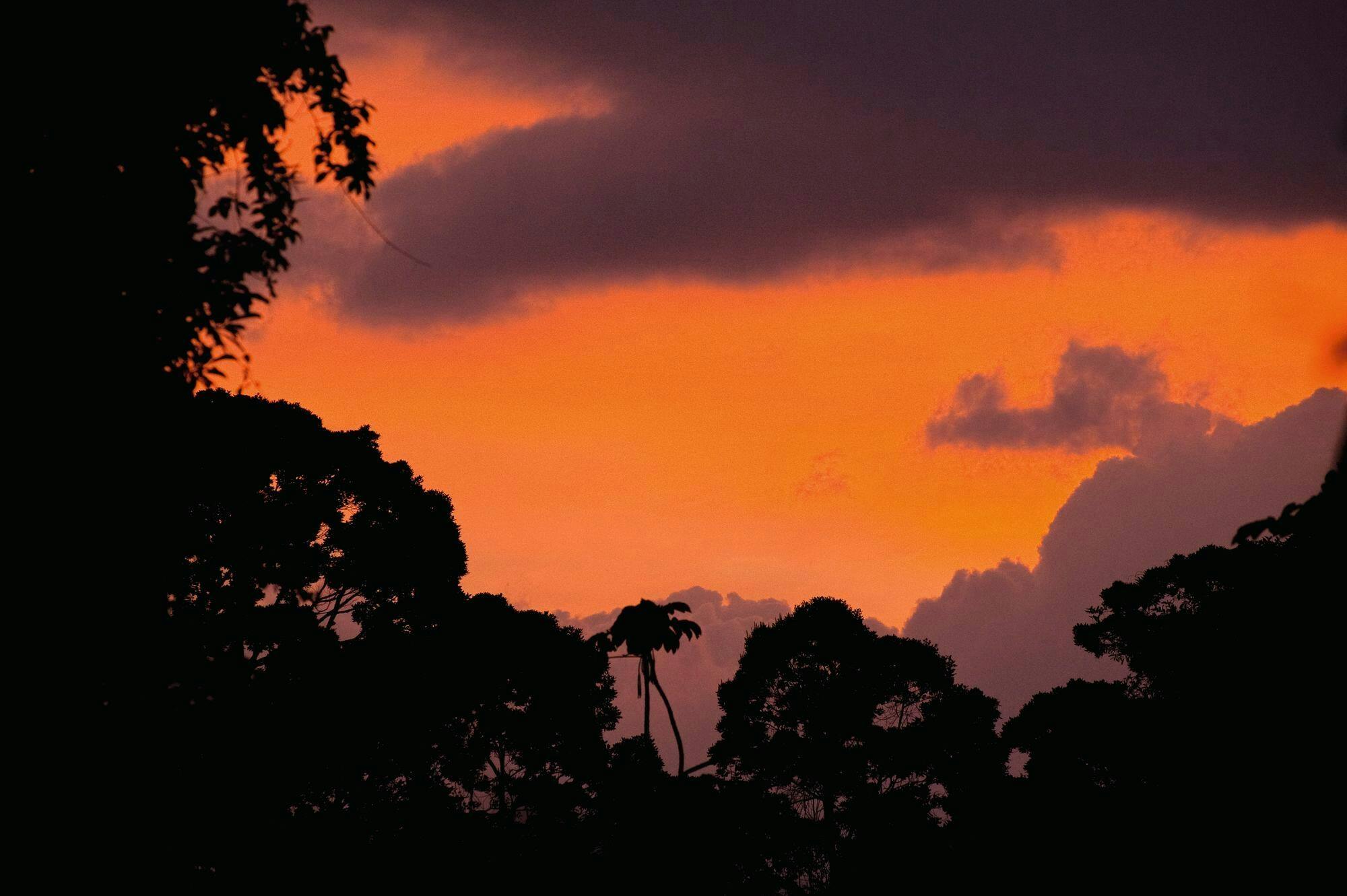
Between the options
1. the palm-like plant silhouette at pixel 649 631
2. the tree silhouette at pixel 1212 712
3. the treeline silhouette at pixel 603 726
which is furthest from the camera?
the palm-like plant silhouette at pixel 649 631

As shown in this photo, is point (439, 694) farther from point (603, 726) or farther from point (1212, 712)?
point (1212, 712)

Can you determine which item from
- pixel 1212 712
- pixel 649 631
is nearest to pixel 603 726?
pixel 649 631

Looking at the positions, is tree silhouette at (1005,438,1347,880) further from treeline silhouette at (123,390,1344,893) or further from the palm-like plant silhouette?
the palm-like plant silhouette

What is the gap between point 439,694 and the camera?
99.7 ft

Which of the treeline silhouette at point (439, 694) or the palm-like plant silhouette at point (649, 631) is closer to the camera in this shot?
the treeline silhouette at point (439, 694)

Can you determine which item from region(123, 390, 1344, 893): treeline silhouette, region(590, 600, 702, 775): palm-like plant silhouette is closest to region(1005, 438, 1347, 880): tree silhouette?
region(123, 390, 1344, 893): treeline silhouette

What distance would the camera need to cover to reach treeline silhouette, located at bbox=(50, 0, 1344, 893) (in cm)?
1208

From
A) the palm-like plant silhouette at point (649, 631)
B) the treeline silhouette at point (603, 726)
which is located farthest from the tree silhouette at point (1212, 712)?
the palm-like plant silhouette at point (649, 631)

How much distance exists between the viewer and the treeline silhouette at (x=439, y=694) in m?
12.1

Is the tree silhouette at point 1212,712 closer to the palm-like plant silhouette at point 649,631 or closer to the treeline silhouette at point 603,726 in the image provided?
the treeline silhouette at point 603,726

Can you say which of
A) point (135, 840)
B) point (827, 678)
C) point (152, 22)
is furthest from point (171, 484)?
point (827, 678)

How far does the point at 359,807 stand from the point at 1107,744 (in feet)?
79.0

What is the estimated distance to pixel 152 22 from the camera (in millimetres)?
12211

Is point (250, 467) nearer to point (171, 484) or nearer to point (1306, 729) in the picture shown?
point (171, 484)
